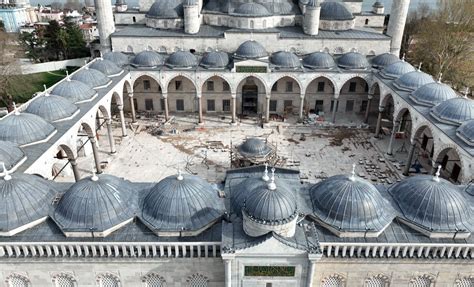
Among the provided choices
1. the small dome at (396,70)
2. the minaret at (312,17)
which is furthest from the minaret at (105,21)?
the small dome at (396,70)

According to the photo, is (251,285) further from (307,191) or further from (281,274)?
(307,191)

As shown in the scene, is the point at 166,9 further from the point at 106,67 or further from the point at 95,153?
the point at 95,153

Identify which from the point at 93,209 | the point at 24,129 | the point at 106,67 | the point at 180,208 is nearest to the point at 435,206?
the point at 180,208

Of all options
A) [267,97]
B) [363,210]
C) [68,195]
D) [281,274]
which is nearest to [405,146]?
[267,97]

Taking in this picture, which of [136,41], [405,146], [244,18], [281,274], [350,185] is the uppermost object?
[244,18]

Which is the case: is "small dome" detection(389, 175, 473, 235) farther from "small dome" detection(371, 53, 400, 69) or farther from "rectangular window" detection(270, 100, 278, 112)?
"rectangular window" detection(270, 100, 278, 112)

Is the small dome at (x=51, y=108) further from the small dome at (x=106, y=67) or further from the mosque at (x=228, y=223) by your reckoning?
the small dome at (x=106, y=67)
